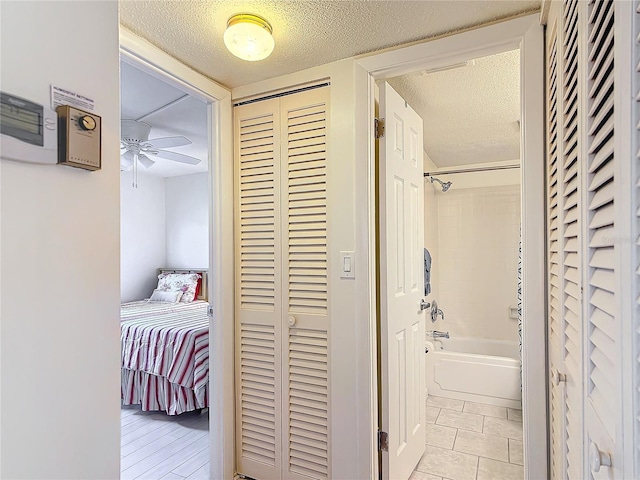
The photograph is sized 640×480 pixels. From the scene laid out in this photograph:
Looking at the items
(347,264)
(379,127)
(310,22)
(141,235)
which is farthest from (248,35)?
(141,235)

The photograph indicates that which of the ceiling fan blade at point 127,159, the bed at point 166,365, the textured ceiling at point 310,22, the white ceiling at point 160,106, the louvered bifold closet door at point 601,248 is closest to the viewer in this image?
the louvered bifold closet door at point 601,248

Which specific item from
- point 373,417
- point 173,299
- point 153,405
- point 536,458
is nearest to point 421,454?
point 373,417

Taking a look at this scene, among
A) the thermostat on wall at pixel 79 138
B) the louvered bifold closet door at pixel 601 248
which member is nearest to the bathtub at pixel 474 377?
the louvered bifold closet door at pixel 601 248

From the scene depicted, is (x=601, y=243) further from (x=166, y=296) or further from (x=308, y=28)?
(x=166, y=296)

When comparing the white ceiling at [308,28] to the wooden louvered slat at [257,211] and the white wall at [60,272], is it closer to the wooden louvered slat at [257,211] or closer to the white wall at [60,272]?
the wooden louvered slat at [257,211]

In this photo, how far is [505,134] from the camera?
3.03 metres

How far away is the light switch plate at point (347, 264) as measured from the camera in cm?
181

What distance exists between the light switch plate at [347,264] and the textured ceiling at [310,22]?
0.97m

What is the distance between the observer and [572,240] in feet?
3.18

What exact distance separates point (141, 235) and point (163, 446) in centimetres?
354

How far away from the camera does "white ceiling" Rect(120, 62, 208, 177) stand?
7.79 feet

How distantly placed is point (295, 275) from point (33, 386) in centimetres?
133

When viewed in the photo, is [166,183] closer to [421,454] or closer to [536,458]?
[421,454]

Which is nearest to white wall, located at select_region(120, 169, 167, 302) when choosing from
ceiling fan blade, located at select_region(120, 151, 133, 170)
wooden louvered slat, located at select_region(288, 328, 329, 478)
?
ceiling fan blade, located at select_region(120, 151, 133, 170)
